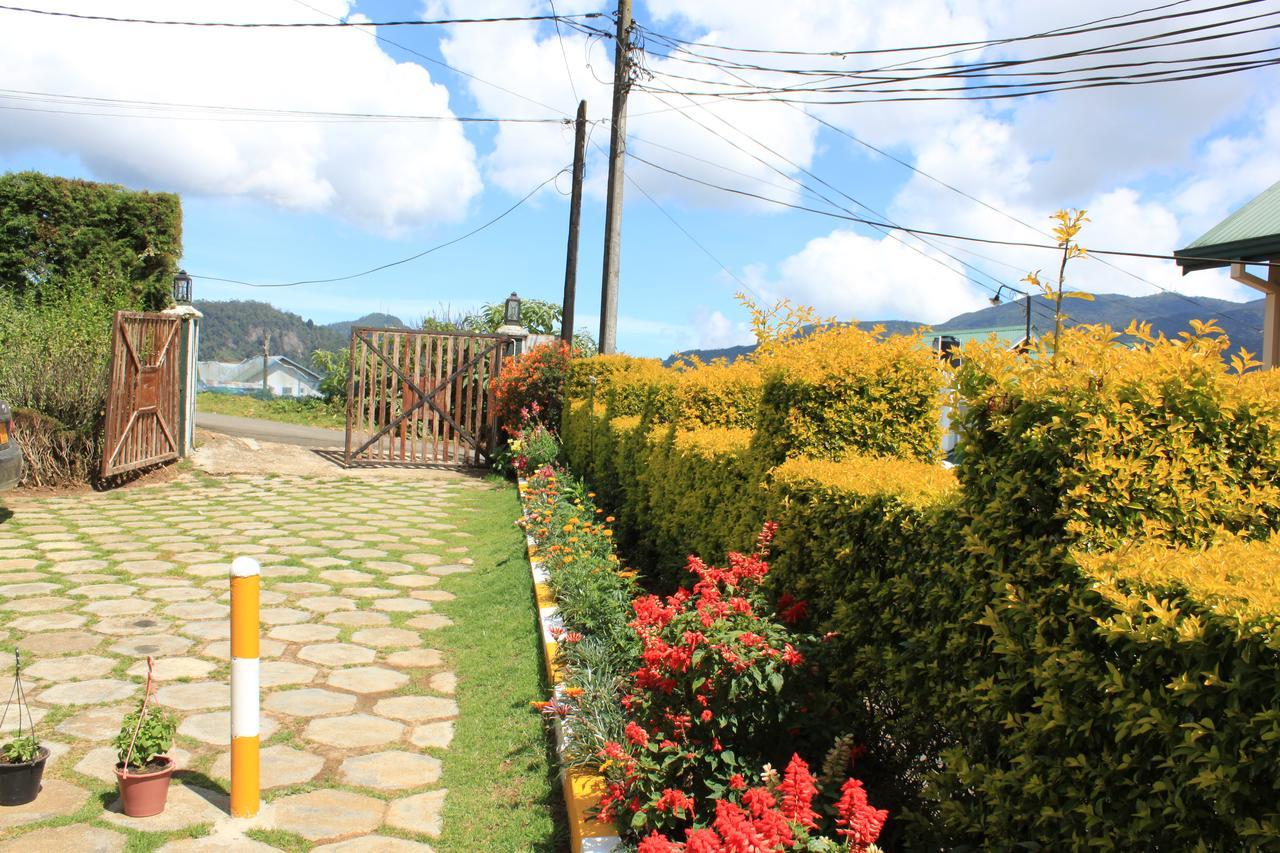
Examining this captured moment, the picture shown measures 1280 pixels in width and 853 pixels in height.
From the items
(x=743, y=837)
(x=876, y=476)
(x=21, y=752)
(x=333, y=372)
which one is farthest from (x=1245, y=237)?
(x=333, y=372)

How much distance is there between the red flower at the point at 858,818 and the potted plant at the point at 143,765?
8.36 feet

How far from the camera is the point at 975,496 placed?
8.59ft

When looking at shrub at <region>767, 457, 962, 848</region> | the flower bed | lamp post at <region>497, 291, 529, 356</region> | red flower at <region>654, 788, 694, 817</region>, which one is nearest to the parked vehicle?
the flower bed

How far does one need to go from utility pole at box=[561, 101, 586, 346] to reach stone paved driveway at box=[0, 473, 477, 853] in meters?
6.15

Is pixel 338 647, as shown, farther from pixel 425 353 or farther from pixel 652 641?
pixel 425 353

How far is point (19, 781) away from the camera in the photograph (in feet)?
11.1

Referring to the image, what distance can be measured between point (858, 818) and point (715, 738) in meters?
0.65

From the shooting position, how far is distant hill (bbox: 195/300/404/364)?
104188mm

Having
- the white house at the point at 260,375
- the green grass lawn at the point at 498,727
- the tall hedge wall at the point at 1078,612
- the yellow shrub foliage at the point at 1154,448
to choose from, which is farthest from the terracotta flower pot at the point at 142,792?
the white house at the point at 260,375

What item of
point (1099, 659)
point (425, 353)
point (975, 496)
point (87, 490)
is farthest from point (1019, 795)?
point (425, 353)

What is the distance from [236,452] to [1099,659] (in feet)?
45.0

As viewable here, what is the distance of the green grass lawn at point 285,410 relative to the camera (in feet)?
82.1

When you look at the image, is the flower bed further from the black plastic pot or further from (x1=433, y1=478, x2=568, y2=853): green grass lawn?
the black plastic pot

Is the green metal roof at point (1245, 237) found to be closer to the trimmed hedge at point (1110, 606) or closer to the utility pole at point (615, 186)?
the utility pole at point (615, 186)
